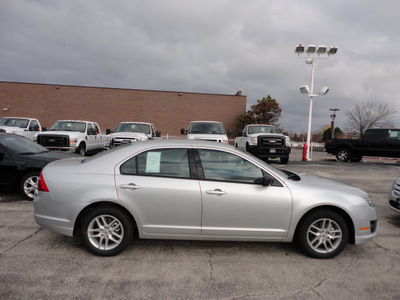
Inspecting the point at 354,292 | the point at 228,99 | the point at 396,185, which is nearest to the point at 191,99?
the point at 228,99

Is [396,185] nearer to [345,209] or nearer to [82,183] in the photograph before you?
[345,209]

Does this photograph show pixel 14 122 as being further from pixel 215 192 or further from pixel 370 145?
pixel 370 145

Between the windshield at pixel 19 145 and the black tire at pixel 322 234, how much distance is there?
6.23 meters

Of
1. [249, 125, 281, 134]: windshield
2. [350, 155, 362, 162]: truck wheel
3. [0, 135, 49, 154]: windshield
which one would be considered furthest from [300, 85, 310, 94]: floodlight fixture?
[0, 135, 49, 154]: windshield

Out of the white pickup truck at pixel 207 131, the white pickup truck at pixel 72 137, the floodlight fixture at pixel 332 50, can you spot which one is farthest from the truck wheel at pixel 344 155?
the white pickup truck at pixel 72 137

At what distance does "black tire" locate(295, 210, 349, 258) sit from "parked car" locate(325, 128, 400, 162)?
44.2 ft

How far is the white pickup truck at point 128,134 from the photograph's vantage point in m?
11.7

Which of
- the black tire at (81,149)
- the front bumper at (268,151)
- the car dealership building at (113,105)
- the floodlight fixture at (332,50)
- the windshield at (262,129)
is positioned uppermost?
the floodlight fixture at (332,50)

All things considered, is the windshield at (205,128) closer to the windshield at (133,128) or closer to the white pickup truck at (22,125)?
the windshield at (133,128)

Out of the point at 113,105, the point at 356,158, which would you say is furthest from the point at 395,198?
the point at 113,105

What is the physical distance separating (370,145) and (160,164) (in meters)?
15.0

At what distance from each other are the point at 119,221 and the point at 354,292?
2.77 metres

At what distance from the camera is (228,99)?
111 feet

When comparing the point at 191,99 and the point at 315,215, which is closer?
the point at 315,215
